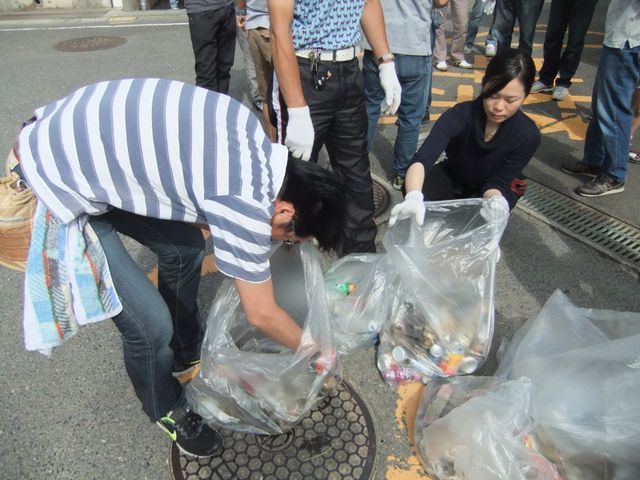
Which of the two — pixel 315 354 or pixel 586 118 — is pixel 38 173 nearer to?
pixel 315 354

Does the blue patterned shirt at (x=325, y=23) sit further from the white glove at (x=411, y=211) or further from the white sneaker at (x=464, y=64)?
the white sneaker at (x=464, y=64)

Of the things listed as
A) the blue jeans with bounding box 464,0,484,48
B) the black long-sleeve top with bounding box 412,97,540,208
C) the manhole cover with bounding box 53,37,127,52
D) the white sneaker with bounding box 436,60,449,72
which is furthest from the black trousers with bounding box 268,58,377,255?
the manhole cover with bounding box 53,37,127,52

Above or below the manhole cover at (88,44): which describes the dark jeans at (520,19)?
above

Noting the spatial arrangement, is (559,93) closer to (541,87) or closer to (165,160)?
(541,87)

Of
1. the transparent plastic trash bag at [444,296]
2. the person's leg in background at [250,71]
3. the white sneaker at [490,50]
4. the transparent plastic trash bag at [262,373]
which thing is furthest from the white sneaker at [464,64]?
the transparent plastic trash bag at [262,373]

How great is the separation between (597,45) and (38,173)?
7.21 meters

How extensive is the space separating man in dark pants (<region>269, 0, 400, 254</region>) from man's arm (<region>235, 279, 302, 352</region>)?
0.85m

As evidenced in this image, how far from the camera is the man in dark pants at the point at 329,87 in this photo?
184cm

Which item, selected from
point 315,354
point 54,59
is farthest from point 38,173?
point 54,59

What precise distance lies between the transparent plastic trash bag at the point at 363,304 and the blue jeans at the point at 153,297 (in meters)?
0.55

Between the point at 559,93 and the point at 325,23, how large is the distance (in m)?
3.47

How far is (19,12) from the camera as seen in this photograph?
345 inches

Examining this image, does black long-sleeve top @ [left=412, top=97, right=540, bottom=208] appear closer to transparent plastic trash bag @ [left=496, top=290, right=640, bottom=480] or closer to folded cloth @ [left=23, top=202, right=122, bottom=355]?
transparent plastic trash bag @ [left=496, top=290, right=640, bottom=480]

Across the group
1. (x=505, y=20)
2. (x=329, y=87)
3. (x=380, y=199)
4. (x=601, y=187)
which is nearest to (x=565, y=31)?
(x=505, y=20)
